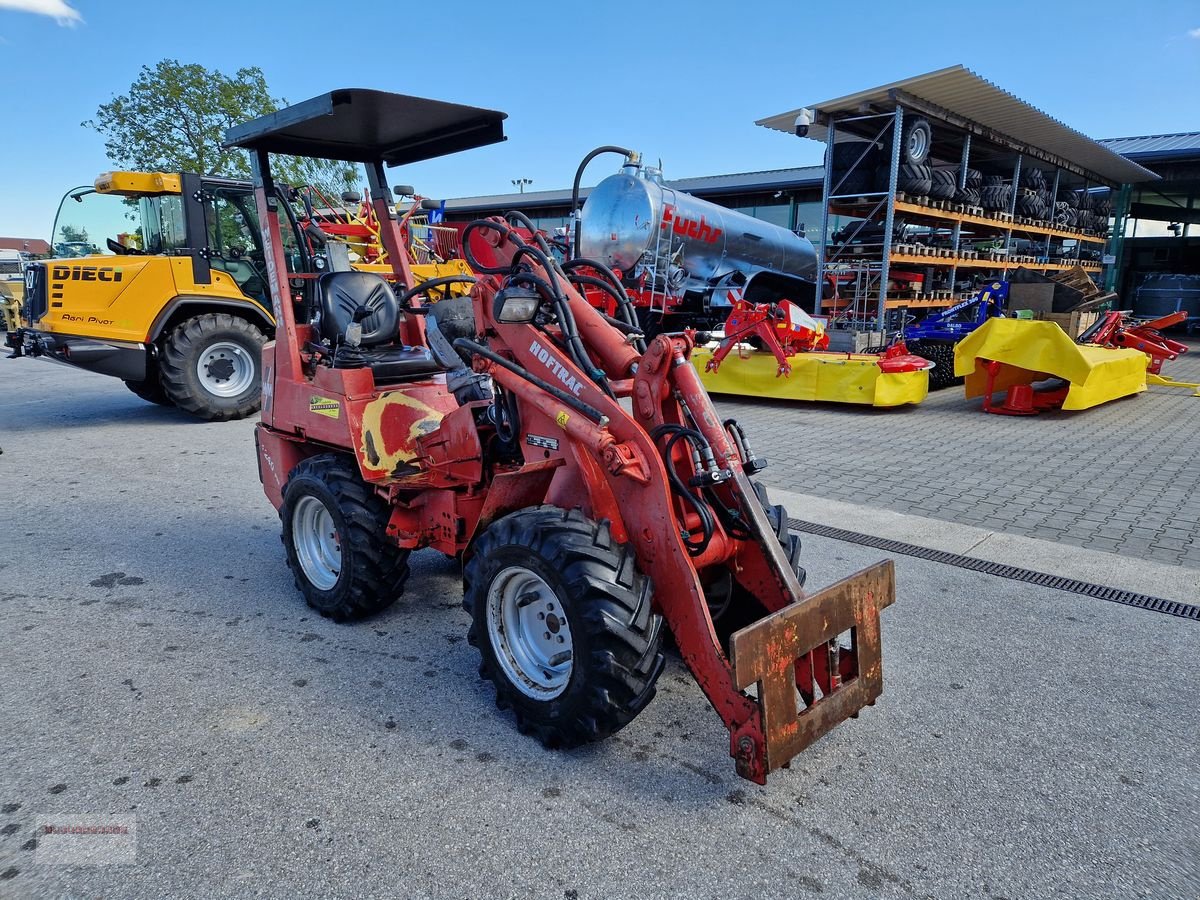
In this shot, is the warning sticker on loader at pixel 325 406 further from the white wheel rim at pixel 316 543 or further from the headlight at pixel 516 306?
the headlight at pixel 516 306

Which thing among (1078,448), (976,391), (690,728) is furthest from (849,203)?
(690,728)

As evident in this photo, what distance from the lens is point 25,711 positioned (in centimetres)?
293

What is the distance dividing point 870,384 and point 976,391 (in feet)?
5.22

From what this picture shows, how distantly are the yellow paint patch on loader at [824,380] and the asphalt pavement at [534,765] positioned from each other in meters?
5.50

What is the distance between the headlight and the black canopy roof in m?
1.06

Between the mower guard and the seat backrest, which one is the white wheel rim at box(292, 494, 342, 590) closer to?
the seat backrest

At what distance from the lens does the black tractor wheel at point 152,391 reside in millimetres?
9162

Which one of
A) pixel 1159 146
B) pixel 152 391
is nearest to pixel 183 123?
pixel 152 391

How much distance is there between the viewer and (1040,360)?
29.1 ft

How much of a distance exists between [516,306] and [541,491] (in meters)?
0.75

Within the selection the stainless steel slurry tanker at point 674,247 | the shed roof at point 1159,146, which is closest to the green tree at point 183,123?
the stainless steel slurry tanker at point 674,247

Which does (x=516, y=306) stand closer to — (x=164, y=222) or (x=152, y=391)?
(x=164, y=222)

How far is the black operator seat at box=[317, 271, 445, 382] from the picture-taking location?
383 centimetres

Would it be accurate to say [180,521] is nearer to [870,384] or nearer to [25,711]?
[25,711]
